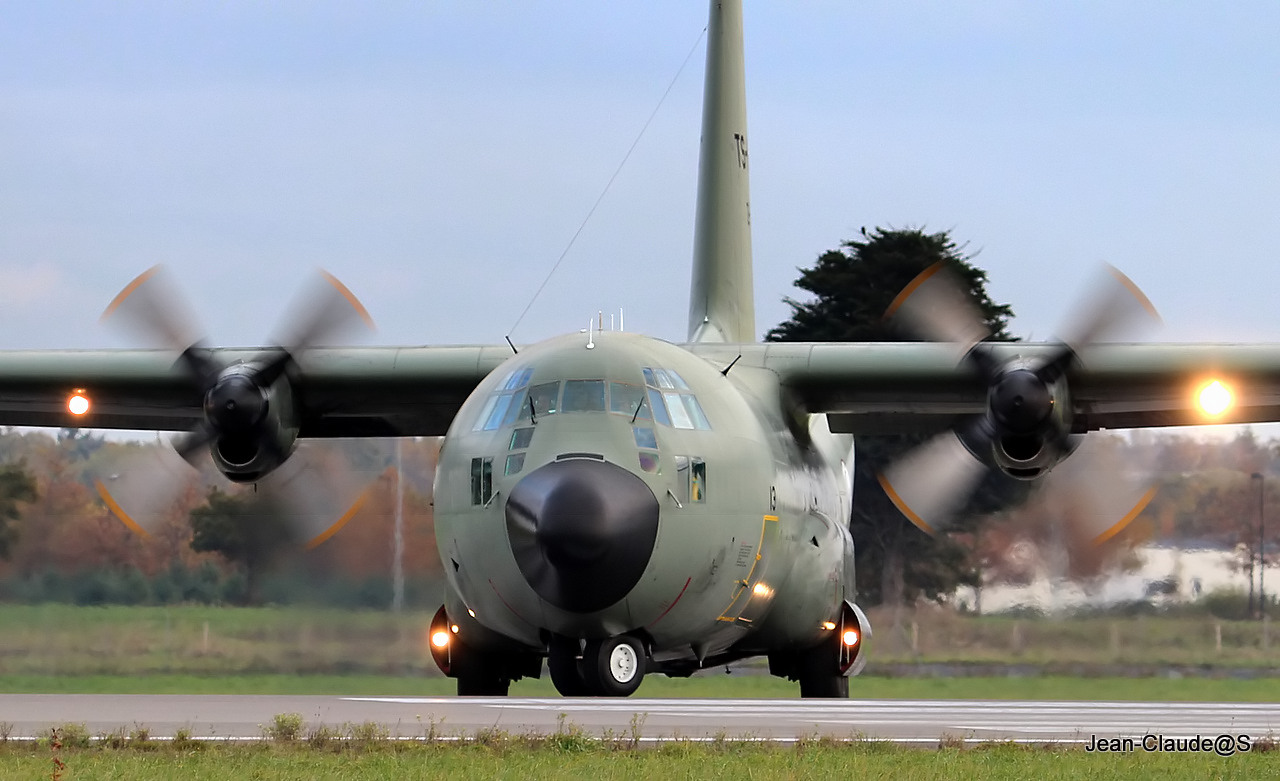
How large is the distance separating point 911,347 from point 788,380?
51.3 inches

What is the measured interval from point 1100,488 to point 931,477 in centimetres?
166

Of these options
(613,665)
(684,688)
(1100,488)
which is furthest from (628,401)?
(684,688)

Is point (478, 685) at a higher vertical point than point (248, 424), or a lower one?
lower

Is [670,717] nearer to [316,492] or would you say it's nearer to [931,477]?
[931,477]

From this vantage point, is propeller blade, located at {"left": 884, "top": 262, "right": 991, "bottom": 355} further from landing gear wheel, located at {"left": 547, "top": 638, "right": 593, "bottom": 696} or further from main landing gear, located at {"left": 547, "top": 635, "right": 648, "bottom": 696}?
landing gear wheel, located at {"left": 547, "top": 638, "right": 593, "bottom": 696}

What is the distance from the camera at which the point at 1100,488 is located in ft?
59.6

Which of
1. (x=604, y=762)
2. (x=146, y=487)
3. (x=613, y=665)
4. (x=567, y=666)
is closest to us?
(x=604, y=762)

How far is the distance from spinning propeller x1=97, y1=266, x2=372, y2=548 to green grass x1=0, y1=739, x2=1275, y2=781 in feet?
23.0

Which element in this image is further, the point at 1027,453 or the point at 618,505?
the point at 1027,453

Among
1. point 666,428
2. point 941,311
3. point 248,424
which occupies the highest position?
point 941,311

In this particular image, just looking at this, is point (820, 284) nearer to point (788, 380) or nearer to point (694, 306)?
point (694, 306)

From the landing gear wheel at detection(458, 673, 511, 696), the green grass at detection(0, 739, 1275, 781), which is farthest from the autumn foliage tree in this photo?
the green grass at detection(0, 739, 1275, 781)

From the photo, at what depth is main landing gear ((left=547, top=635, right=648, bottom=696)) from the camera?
14336 mm

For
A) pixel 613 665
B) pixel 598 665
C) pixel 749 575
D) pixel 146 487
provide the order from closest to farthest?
pixel 598 665 → pixel 613 665 → pixel 749 575 → pixel 146 487
